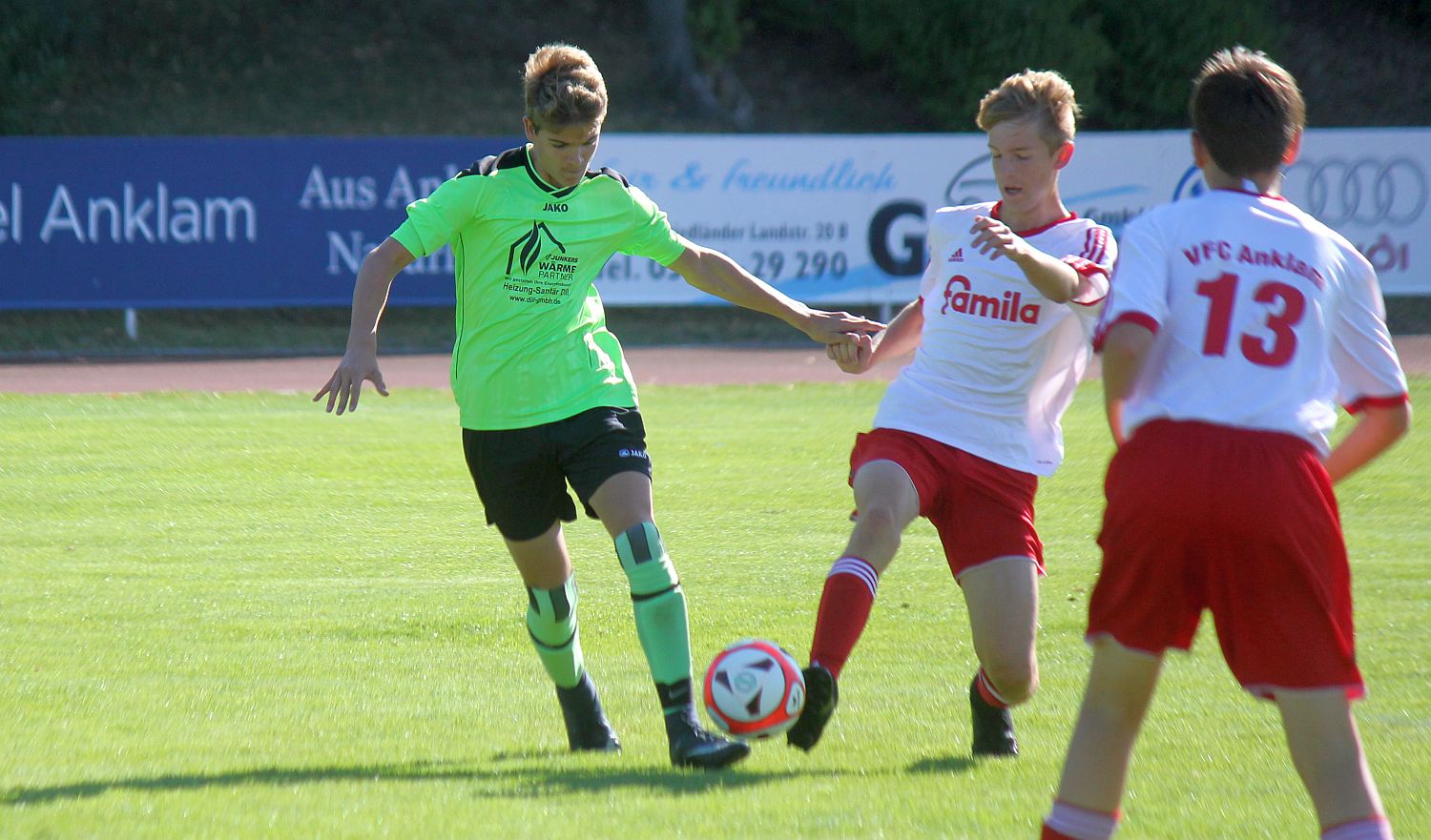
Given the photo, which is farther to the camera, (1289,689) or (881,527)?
(881,527)

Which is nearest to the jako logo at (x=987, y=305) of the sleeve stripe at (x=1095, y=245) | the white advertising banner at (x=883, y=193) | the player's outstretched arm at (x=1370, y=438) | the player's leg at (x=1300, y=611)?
the sleeve stripe at (x=1095, y=245)

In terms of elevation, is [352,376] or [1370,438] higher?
[1370,438]

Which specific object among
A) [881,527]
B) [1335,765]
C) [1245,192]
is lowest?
[881,527]

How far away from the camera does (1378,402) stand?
11.4 ft

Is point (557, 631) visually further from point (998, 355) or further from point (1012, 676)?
point (998, 355)

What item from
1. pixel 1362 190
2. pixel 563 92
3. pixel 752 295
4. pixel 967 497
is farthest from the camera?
pixel 1362 190

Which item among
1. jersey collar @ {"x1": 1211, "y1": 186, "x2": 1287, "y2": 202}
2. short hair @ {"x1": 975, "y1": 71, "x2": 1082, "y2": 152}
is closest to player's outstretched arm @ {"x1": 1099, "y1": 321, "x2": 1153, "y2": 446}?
jersey collar @ {"x1": 1211, "y1": 186, "x2": 1287, "y2": 202}

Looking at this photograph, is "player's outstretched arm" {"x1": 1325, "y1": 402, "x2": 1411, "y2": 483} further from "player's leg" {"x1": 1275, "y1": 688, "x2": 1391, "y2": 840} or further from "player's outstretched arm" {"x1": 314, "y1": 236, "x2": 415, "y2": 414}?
"player's outstretched arm" {"x1": 314, "y1": 236, "x2": 415, "y2": 414}

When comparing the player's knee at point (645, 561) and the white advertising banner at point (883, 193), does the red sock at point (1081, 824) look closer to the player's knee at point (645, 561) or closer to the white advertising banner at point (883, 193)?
the player's knee at point (645, 561)

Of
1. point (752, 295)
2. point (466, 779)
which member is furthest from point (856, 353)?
point (466, 779)

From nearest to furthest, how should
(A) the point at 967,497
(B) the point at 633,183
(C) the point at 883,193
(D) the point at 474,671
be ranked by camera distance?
1. (A) the point at 967,497
2. (D) the point at 474,671
3. (B) the point at 633,183
4. (C) the point at 883,193

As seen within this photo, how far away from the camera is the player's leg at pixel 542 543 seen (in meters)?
4.83

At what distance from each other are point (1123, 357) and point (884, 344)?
78.6 inches

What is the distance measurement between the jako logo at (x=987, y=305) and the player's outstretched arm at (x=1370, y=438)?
1411mm
